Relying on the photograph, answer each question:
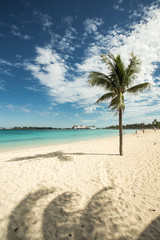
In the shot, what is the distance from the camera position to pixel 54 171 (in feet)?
17.5

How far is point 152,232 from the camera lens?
2203 mm

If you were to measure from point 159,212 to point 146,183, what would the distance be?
151 centimetres

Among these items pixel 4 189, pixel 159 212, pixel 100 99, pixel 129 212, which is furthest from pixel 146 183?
pixel 100 99

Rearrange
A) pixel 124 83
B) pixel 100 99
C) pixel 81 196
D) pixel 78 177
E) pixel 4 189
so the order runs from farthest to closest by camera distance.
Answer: pixel 100 99 < pixel 124 83 < pixel 78 177 < pixel 4 189 < pixel 81 196

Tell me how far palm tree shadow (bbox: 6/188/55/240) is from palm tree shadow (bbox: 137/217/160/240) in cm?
223

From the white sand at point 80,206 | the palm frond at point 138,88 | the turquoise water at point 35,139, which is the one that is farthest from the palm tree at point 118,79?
the turquoise water at point 35,139

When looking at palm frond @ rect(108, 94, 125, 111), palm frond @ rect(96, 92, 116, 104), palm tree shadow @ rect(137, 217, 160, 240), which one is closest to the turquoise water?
palm frond @ rect(96, 92, 116, 104)

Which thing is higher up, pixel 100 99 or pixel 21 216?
pixel 100 99

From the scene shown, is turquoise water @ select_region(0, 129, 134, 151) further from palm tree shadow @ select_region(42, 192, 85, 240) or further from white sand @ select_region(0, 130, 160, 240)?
palm tree shadow @ select_region(42, 192, 85, 240)

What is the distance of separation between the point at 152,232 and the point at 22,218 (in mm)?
2793

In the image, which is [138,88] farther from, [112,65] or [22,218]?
[22,218]

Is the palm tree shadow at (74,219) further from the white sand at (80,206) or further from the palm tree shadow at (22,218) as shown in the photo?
the palm tree shadow at (22,218)

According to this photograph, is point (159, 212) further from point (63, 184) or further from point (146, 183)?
point (63, 184)

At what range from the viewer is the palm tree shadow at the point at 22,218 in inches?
87.2
